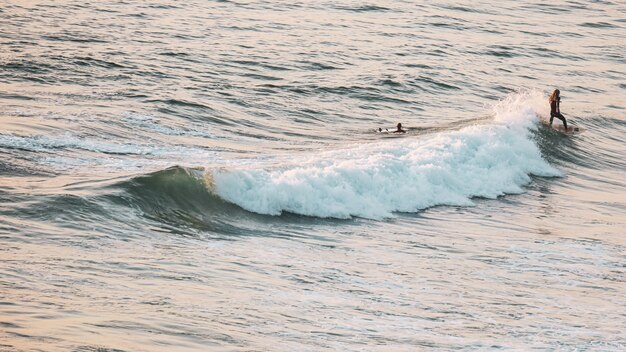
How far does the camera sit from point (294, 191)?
1538cm

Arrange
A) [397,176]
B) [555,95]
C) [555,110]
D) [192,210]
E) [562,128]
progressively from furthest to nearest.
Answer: [562,128]
[555,110]
[555,95]
[397,176]
[192,210]

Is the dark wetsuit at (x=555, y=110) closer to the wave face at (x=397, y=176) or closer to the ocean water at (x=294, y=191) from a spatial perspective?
the ocean water at (x=294, y=191)

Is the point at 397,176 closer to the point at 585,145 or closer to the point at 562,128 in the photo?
the point at 585,145

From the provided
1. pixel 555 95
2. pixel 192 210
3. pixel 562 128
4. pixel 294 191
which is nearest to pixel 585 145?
pixel 562 128

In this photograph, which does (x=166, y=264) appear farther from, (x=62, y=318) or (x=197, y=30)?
(x=197, y=30)

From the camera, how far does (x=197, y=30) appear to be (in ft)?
107

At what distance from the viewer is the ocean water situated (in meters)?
9.69

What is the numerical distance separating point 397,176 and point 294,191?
249 cm

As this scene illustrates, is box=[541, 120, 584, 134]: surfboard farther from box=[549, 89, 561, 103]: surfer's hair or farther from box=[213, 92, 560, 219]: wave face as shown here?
box=[213, 92, 560, 219]: wave face

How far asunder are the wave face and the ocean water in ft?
0.17

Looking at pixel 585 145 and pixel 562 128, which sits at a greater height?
pixel 562 128

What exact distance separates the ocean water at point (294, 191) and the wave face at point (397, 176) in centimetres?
5

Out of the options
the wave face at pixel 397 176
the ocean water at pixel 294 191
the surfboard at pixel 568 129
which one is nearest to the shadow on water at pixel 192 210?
the ocean water at pixel 294 191

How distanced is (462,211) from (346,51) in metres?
15.6
